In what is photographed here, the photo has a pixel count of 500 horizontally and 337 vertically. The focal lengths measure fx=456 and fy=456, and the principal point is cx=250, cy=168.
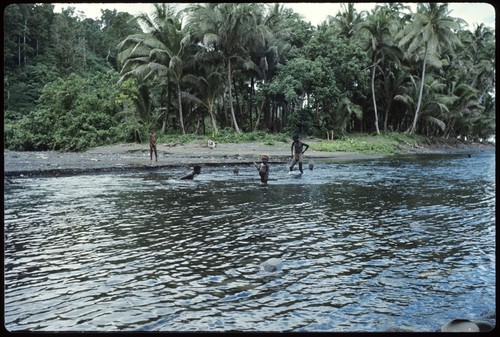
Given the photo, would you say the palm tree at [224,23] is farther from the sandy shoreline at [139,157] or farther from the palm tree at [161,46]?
the sandy shoreline at [139,157]

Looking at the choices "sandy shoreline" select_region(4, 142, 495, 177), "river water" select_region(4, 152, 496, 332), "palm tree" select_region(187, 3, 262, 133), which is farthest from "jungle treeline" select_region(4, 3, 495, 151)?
"river water" select_region(4, 152, 496, 332)

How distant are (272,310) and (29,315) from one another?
2.47 m

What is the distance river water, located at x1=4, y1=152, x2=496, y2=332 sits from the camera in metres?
4.64

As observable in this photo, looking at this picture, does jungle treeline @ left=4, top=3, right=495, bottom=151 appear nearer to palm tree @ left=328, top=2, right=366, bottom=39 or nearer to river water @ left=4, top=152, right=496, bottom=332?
palm tree @ left=328, top=2, right=366, bottom=39

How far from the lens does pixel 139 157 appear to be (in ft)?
89.8

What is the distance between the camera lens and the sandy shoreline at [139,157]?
20641mm

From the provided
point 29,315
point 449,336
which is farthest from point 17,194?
point 449,336

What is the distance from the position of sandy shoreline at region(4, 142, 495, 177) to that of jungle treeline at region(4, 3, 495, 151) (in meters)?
4.22

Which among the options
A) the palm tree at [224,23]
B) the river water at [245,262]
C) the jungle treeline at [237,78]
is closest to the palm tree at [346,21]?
the jungle treeline at [237,78]

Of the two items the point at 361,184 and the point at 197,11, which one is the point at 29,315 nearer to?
the point at 361,184

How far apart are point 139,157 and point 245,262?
2197 cm

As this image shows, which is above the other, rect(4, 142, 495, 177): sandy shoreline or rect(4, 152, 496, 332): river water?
rect(4, 142, 495, 177): sandy shoreline

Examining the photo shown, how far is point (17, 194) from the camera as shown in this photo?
1376 cm

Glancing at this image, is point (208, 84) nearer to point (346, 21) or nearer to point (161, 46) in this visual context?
point (161, 46)
